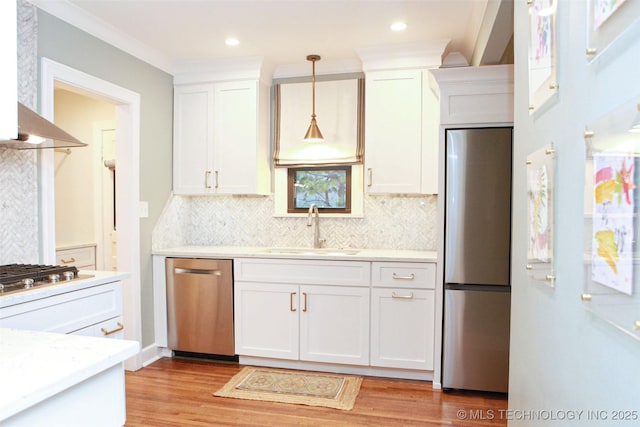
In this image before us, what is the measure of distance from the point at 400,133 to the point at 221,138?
153 cm

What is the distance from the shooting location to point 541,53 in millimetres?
1263

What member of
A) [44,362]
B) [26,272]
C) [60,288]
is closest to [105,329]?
[60,288]

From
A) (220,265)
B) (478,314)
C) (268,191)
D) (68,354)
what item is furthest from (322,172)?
(68,354)

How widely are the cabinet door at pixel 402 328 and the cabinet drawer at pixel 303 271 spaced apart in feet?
0.61

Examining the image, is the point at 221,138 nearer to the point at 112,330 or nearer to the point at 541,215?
the point at 112,330

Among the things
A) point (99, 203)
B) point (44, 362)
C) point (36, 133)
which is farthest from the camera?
point (99, 203)

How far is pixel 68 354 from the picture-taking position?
3.23ft

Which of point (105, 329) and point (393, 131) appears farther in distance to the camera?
point (393, 131)

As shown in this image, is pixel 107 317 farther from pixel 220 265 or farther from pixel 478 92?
pixel 478 92

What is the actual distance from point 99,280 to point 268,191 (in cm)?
188

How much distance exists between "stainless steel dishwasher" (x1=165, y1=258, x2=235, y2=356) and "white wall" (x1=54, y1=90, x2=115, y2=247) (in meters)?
1.53

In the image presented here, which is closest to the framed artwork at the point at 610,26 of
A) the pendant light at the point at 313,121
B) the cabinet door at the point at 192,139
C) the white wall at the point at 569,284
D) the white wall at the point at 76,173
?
the white wall at the point at 569,284

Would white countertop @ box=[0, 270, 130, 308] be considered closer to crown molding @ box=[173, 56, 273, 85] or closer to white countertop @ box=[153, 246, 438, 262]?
white countertop @ box=[153, 246, 438, 262]

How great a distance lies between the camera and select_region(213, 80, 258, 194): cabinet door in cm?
361
